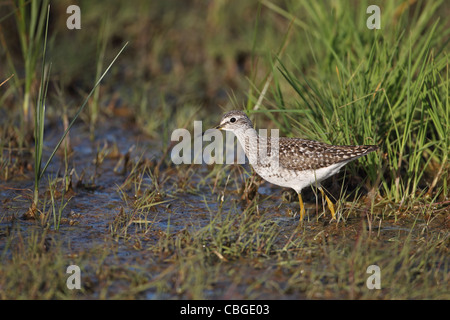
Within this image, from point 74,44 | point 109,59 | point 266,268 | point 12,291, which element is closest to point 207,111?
point 109,59

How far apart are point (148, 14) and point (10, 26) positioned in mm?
2651

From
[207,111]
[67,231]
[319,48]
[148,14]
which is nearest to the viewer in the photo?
[67,231]

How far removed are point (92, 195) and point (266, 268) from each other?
9.30 ft

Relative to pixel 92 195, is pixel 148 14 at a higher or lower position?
higher

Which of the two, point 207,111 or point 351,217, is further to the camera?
point 207,111

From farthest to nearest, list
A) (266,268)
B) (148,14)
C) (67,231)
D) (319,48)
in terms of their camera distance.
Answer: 1. (148,14)
2. (319,48)
3. (67,231)
4. (266,268)

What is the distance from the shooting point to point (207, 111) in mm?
10562

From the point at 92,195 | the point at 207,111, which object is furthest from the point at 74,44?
the point at 92,195

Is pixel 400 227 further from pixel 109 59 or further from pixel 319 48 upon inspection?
pixel 109 59

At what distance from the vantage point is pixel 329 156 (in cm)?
671

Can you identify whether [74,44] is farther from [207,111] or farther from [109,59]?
[207,111]
